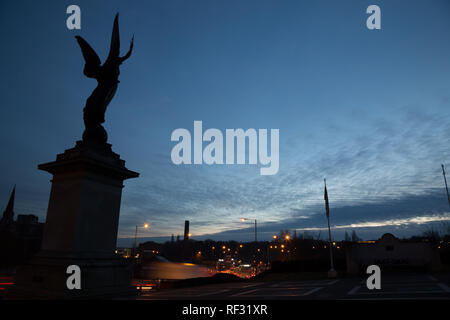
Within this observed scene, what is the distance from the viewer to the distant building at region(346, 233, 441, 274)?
28031 mm

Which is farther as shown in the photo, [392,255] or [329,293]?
[392,255]

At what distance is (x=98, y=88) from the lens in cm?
899

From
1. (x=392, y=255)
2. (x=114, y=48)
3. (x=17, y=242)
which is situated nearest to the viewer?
(x=114, y=48)

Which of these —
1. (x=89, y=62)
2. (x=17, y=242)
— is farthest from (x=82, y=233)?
(x=17, y=242)

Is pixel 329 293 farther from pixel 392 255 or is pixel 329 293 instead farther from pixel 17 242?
pixel 17 242

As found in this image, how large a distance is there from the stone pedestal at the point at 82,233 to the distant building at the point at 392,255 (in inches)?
1093

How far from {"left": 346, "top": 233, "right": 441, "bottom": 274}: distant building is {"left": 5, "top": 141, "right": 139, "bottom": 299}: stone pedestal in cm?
2777

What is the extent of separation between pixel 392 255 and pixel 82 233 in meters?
31.1

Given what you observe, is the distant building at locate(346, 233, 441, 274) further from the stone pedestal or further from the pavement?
the stone pedestal

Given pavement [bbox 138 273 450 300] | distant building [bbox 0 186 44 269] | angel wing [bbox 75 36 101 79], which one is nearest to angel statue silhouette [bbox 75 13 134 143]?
angel wing [bbox 75 36 101 79]

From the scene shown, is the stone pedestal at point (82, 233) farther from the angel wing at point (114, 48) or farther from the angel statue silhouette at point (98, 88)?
the angel wing at point (114, 48)
